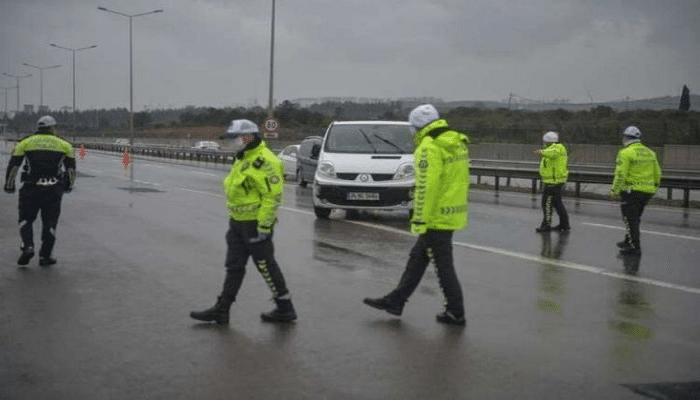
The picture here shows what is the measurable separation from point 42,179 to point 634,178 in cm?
734

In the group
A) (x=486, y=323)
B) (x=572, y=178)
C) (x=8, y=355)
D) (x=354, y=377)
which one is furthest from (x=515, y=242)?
(x=572, y=178)

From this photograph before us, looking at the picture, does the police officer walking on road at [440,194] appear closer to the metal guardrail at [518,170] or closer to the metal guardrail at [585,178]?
the metal guardrail at [518,170]

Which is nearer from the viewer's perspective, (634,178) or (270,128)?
(634,178)

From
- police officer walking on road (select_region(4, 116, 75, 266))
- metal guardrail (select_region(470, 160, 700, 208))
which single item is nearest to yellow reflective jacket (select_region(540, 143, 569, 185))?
police officer walking on road (select_region(4, 116, 75, 266))

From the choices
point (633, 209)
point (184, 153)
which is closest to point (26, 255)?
point (633, 209)

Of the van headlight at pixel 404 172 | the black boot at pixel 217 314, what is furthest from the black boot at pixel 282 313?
the van headlight at pixel 404 172

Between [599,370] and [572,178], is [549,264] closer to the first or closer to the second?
[599,370]

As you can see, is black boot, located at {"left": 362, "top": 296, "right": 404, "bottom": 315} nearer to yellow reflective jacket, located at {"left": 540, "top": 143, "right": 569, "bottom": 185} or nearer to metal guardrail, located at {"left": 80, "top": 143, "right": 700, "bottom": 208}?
yellow reflective jacket, located at {"left": 540, "top": 143, "right": 569, "bottom": 185}

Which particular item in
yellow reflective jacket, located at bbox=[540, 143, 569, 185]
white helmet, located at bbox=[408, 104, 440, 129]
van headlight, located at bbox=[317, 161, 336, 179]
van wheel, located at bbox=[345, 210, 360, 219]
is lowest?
van wheel, located at bbox=[345, 210, 360, 219]

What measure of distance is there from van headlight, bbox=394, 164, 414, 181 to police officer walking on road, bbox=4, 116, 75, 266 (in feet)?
20.4

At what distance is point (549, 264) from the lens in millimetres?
10375

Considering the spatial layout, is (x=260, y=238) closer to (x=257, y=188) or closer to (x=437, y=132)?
(x=257, y=188)

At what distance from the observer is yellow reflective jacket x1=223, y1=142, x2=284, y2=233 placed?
267 inches

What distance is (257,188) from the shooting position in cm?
682
